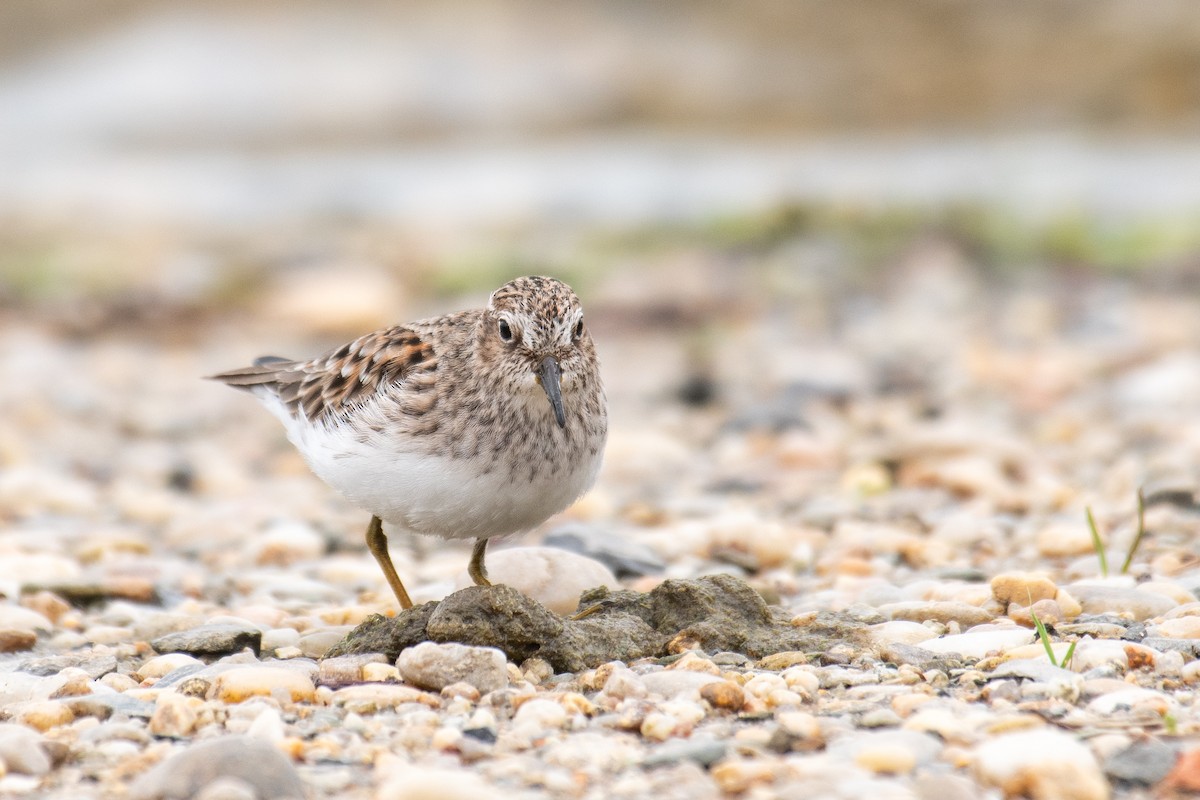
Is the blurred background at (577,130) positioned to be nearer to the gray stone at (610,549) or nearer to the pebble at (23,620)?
the gray stone at (610,549)

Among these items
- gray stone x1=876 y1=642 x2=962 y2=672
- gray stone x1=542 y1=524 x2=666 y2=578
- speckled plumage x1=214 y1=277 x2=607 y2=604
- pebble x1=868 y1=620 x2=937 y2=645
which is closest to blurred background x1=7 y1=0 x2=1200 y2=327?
gray stone x1=542 y1=524 x2=666 y2=578

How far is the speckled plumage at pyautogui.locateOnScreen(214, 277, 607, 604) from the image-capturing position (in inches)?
197

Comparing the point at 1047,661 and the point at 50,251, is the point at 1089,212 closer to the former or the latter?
the point at 50,251

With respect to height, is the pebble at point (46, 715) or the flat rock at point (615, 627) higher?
the flat rock at point (615, 627)

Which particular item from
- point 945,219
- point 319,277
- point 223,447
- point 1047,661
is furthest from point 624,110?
point 1047,661

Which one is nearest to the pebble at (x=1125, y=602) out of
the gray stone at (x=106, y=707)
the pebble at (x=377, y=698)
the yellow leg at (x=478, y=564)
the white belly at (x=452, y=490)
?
the white belly at (x=452, y=490)

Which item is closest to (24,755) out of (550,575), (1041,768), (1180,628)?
(550,575)

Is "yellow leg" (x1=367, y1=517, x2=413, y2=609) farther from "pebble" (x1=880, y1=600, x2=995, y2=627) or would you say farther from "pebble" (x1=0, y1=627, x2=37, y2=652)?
"pebble" (x1=880, y1=600, x2=995, y2=627)

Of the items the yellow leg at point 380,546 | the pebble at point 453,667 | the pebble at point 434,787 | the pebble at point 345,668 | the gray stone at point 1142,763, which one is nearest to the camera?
the pebble at point 434,787

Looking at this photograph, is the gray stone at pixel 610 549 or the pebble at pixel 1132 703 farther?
the gray stone at pixel 610 549

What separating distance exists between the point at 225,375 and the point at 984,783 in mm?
4459

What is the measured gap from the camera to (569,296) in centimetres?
531

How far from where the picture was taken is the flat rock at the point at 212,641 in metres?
4.79

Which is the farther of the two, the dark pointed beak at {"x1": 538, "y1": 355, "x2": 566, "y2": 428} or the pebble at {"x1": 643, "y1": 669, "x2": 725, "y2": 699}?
the dark pointed beak at {"x1": 538, "y1": 355, "x2": 566, "y2": 428}
